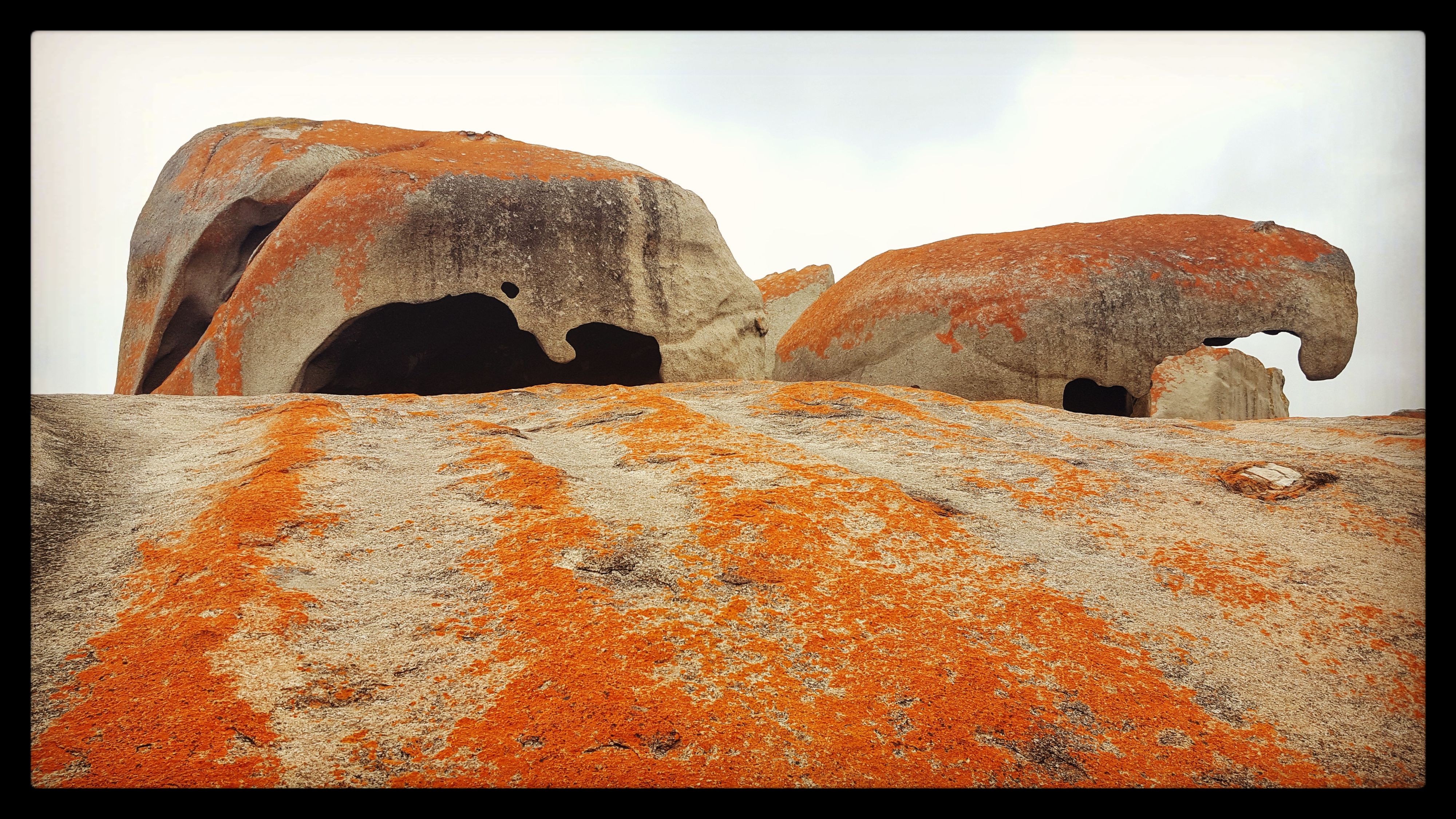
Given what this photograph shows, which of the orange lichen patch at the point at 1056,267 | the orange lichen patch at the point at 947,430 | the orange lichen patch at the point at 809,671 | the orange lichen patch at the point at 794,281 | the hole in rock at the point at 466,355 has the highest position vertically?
the orange lichen patch at the point at 794,281

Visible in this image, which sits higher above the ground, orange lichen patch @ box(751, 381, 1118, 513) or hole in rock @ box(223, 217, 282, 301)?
hole in rock @ box(223, 217, 282, 301)

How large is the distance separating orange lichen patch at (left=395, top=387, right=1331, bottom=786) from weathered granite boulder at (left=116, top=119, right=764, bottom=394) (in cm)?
638

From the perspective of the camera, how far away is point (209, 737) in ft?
7.22

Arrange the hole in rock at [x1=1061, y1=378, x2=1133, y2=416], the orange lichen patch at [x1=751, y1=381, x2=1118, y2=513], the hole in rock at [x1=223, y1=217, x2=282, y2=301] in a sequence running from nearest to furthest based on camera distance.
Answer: the orange lichen patch at [x1=751, y1=381, x2=1118, y2=513]
the hole in rock at [x1=1061, y1=378, x2=1133, y2=416]
the hole in rock at [x1=223, y1=217, x2=282, y2=301]

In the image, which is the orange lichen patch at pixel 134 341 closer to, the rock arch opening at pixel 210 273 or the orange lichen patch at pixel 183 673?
the rock arch opening at pixel 210 273

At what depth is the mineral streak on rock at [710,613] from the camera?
227 cm

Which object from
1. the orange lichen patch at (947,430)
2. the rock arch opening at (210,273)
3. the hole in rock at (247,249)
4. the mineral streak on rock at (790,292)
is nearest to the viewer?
the orange lichen patch at (947,430)

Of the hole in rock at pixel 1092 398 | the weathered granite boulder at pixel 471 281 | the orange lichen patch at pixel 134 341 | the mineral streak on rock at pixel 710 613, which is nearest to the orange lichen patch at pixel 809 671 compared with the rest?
the mineral streak on rock at pixel 710 613

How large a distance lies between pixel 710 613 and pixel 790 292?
68.1 ft

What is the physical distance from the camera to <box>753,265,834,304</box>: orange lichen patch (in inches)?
917

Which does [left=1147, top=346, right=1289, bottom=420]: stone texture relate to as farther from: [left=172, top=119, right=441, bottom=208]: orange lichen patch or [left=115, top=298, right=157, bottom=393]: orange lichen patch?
[left=115, top=298, right=157, bottom=393]: orange lichen patch

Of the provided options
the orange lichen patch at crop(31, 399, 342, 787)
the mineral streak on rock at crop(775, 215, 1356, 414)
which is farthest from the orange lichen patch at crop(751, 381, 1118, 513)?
the mineral streak on rock at crop(775, 215, 1356, 414)

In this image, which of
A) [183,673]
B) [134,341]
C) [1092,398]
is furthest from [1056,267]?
[134,341]

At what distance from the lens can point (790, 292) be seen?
76.3 feet
